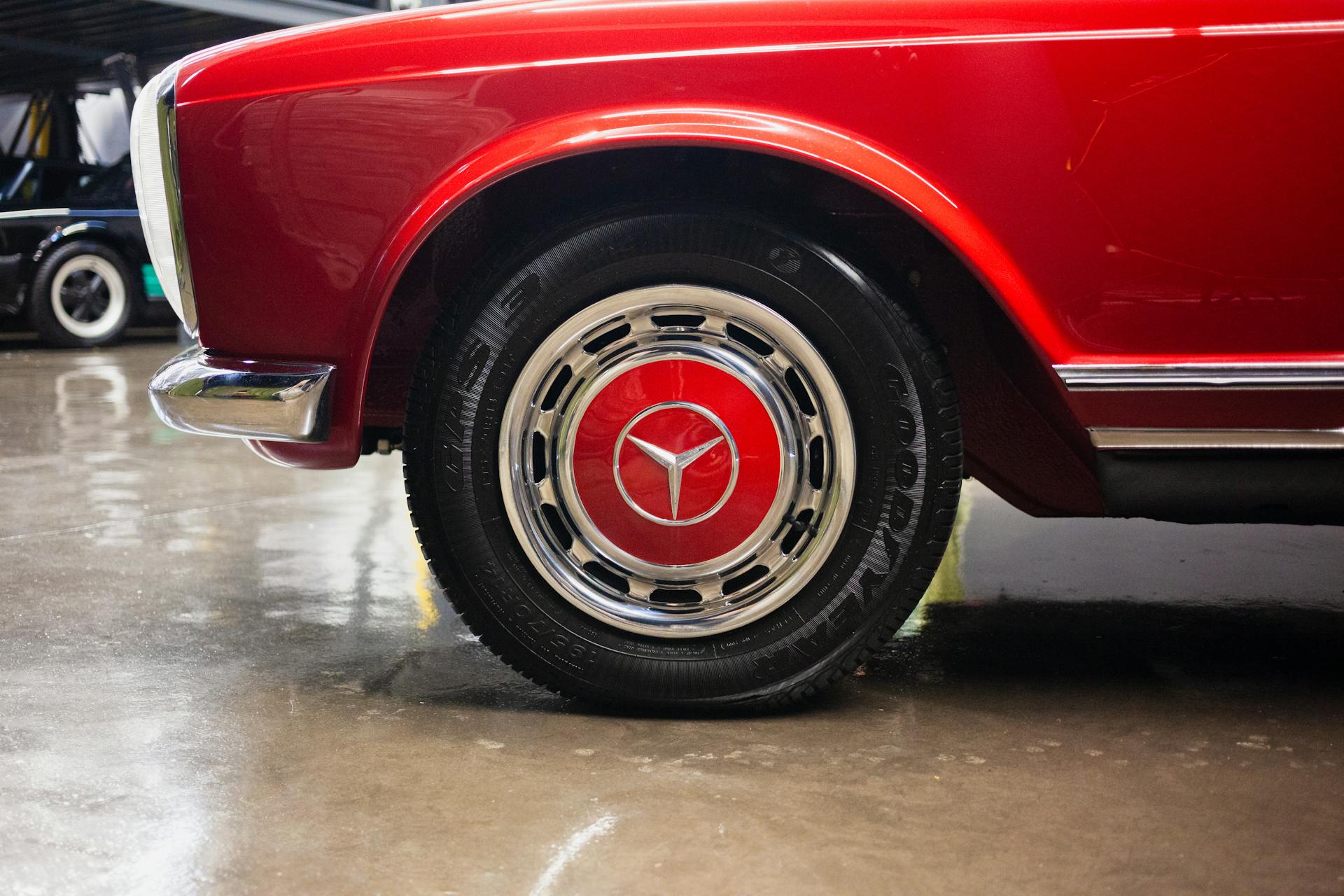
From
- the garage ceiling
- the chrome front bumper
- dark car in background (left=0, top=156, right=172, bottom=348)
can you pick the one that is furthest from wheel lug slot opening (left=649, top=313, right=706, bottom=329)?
the garage ceiling

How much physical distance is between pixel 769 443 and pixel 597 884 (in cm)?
69

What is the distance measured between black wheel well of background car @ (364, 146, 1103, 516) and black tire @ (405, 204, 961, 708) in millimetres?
56

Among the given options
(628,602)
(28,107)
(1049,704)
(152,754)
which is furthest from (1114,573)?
(28,107)

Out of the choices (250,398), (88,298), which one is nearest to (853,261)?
(250,398)

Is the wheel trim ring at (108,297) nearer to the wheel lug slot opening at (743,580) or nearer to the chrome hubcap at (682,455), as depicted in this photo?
the chrome hubcap at (682,455)

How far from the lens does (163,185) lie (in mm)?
1908

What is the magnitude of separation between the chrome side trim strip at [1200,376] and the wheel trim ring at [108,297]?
302 inches

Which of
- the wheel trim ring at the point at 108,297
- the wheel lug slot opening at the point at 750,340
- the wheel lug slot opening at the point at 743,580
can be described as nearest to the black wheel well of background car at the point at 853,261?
the wheel lug slot opening at the point at 750,340

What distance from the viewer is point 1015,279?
170cm

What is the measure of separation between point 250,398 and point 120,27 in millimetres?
12388

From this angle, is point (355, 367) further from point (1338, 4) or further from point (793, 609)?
point (1338, 4)

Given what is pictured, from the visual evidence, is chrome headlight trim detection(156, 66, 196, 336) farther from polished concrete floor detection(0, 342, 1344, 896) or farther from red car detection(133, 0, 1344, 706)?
polished concrete floor detection(0, 342, 1344, 896)

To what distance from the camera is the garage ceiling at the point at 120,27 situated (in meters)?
11.0

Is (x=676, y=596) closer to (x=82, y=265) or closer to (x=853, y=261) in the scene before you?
(x=853, y=261)
